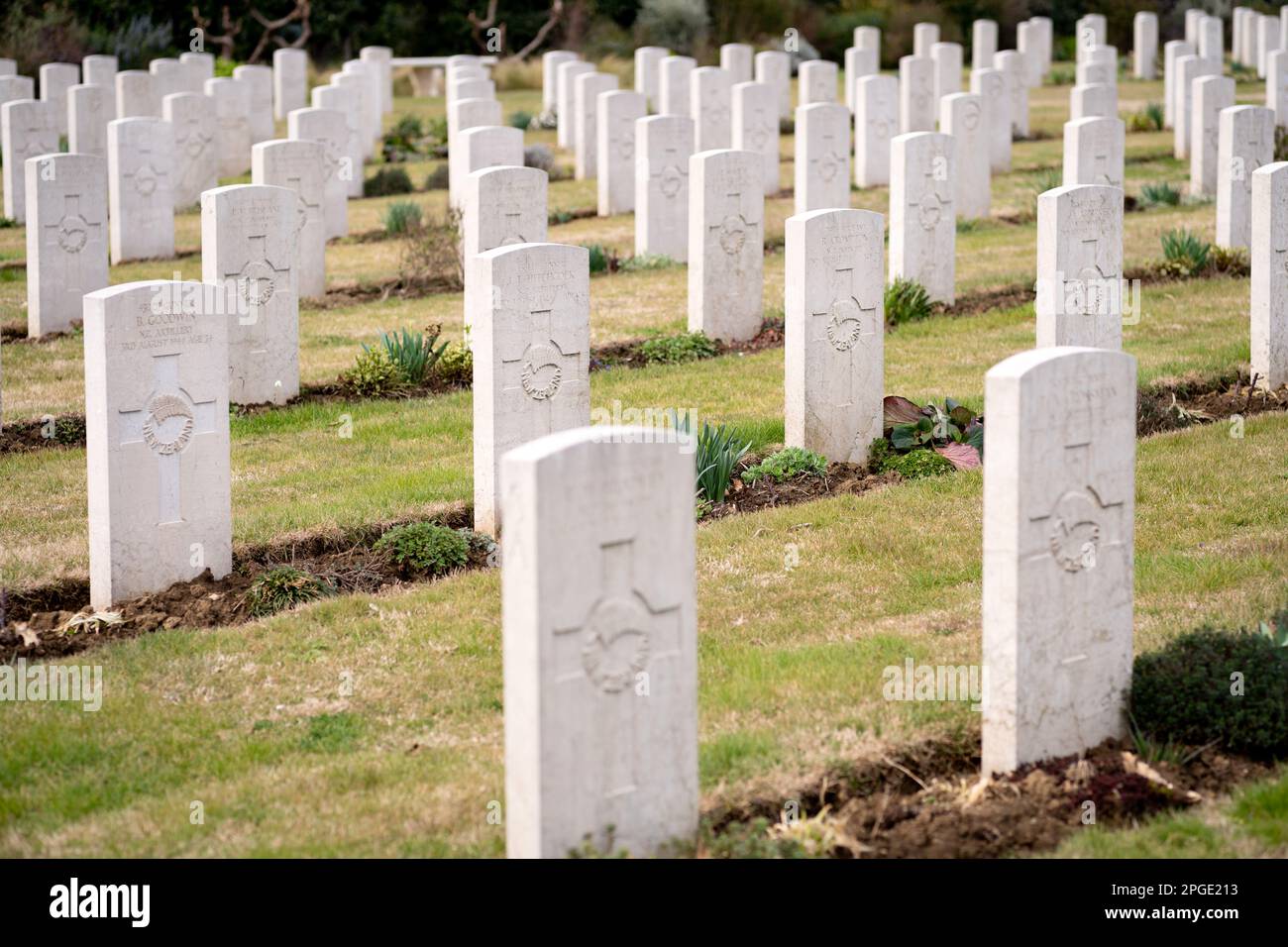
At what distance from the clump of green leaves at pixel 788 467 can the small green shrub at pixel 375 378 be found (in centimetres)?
314

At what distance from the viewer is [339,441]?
34.8 feet

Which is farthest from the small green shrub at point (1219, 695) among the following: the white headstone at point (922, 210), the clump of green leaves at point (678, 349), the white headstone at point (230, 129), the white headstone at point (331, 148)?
the white headstone at point (230, 129)

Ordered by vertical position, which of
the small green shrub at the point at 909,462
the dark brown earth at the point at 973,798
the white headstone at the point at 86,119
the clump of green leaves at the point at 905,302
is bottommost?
the dark brown earth at the point at 973,798

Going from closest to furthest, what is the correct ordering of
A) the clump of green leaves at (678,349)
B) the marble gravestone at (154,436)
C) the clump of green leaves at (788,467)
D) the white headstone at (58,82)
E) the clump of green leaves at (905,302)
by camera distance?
the marble gravestone at (154,436) → the clump of green leaves at (788,467) → the clump of green leaves at (678,349) → the clump of green leaves at (905,302) → the white headstone at (58,82)

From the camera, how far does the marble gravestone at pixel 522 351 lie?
8711 millimetres

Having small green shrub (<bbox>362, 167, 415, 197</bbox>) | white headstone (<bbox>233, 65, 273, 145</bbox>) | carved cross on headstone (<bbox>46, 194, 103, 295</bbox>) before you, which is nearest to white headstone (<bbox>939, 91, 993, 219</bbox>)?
small green shrub (<bbox>362, 167, 415, 197</bbox>)

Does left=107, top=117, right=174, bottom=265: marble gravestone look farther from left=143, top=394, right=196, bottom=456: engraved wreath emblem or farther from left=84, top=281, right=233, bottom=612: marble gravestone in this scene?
left=143, top=394, right=196, bottom=456: engraved wreath emblem

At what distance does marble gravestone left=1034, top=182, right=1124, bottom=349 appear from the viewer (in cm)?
1054

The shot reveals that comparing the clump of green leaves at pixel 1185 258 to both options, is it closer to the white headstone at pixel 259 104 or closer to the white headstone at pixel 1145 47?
the white headstone at pixel 259 104

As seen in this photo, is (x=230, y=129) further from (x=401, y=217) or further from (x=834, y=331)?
(x=834, y=331)

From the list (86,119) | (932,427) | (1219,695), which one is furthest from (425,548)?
(86,119)

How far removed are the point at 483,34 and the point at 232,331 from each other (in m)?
26.1

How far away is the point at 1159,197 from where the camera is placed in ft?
62.0

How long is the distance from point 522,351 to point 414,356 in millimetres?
3279
